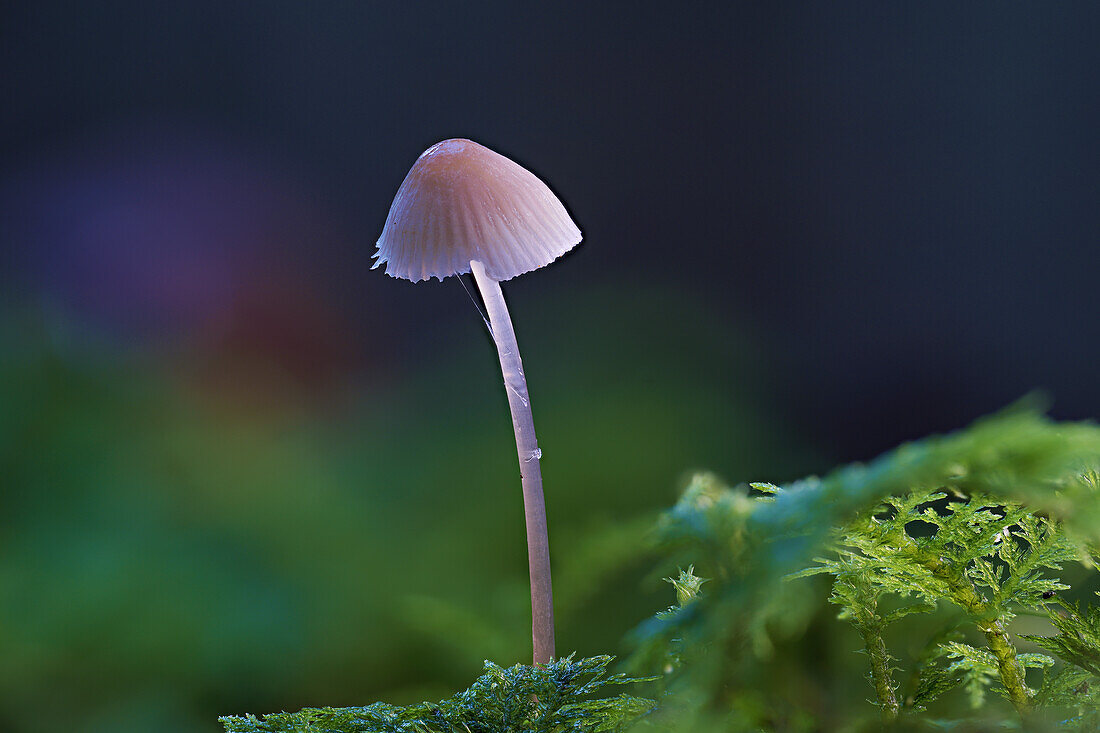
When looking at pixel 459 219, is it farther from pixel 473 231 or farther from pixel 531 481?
pixel 531 481

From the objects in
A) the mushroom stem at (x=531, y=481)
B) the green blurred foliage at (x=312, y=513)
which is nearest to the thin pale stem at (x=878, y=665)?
the mushroom stem at (x=531, y=481)

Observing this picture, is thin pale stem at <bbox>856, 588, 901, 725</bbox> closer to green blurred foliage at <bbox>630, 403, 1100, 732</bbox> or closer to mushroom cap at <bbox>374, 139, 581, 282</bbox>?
green blurred foliage at <bbox>630, 403, 1100, 732</bbox>

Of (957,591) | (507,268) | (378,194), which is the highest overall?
(378,194)

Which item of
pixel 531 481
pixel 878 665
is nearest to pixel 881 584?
pixel 878 665

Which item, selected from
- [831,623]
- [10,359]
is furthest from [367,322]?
[831,623]

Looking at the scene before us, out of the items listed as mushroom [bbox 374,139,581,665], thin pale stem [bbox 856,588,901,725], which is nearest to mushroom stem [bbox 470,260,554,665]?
mushroom [bbox 374,139,581,665]

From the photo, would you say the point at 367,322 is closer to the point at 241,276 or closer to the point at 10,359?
the point at 241,276
